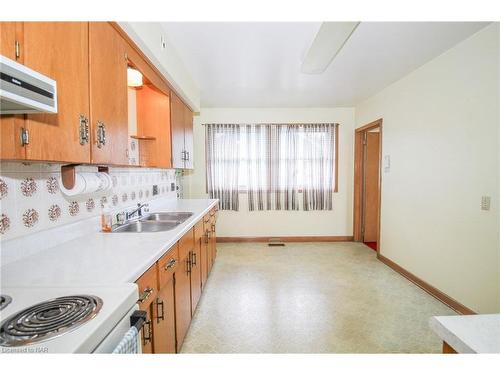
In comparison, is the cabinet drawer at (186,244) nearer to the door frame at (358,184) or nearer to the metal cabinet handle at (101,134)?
the metal cabinet handle at (101,134)

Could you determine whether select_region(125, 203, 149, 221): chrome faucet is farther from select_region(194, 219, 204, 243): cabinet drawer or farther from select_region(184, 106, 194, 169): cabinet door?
select_region(184, 106, 194, 169): cabinet door

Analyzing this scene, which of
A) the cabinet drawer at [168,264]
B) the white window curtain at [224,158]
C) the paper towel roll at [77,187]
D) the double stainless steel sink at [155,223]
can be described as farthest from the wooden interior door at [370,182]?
the paper towel roll at [77,187]

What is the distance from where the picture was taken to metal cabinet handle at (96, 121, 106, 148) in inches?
52.5

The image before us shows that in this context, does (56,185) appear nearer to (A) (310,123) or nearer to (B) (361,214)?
(A) (310,123)

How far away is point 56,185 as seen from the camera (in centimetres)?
148

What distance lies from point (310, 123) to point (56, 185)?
161 inches

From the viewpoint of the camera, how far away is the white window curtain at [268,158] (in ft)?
15.2

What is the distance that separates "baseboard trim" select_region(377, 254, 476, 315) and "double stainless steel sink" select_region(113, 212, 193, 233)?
272cm

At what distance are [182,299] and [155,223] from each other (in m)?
0.85

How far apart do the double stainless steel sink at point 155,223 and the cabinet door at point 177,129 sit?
0.55 meters

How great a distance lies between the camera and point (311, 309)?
2443 millimetres

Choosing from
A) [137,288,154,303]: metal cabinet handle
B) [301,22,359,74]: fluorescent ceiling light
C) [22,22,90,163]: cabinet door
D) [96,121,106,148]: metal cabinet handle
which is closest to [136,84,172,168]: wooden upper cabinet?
[96,121,106,148]: metal cabinet handle

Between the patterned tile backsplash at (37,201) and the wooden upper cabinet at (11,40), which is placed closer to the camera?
the wooden upper cabinet at (11,40)

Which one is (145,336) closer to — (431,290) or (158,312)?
(158,312)
